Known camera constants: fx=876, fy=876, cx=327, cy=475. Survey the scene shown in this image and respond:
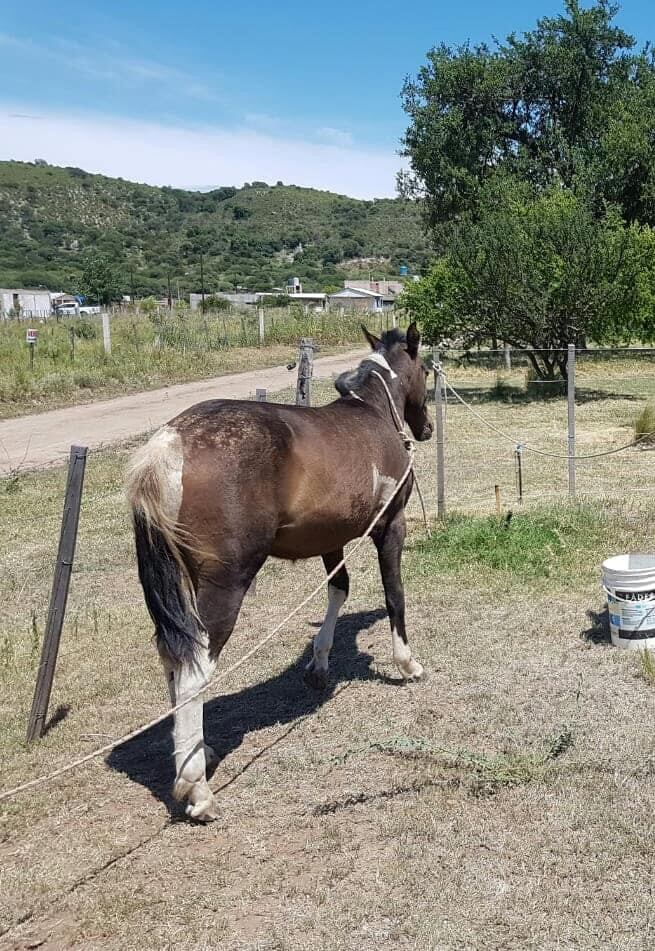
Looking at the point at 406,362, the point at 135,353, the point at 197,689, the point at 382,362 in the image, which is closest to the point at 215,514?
the point at 197,689

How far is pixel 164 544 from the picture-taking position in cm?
406

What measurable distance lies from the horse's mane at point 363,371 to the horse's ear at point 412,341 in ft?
0.21

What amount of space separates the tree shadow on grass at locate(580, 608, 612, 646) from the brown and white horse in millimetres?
2067

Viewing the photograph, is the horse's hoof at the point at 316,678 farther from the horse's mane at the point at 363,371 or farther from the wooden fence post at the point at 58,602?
the horse's mane at the point at 363,371

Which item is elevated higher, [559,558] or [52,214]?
[52,214]

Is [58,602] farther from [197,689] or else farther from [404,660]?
[404,660]

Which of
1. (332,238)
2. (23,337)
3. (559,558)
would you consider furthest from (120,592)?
(332,238)

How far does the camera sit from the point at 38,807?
4.20 meters

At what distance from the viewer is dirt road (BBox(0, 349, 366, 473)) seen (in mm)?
14750

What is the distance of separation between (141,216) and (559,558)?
128 m

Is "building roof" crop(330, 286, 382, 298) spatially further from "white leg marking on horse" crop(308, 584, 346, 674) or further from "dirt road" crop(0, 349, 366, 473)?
"white leg marking on horse" crop(308, 584, 346, 674)

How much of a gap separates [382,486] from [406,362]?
3.72 feet

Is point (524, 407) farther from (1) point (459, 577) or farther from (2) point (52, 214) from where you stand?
(2) point (52, 214)

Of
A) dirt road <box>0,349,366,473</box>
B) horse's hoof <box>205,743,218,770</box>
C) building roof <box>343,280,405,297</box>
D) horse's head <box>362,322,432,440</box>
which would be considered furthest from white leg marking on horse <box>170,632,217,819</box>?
building roof <box>343,280,405,297</box>
